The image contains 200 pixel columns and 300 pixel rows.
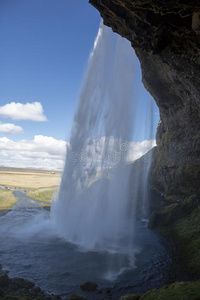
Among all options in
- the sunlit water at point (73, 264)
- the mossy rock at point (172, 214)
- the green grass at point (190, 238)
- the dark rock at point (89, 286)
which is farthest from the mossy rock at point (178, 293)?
the mossy rock at point (172, 214)

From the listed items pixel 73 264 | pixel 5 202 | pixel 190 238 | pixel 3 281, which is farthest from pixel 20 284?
pixel 5 202

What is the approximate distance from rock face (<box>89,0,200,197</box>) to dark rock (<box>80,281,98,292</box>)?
21.5 m

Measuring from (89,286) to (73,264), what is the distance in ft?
15.4

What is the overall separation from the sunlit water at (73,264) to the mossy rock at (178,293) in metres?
4.25

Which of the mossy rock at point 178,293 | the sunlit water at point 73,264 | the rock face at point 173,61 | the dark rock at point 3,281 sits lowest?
the sunlit water at point 73,264

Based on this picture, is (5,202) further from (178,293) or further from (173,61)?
(173,61)

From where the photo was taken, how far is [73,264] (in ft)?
68.3

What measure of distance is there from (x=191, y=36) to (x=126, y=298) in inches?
813

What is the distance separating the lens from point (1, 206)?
50938mm

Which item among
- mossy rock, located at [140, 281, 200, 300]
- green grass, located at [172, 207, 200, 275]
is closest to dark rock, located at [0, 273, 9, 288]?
mossy rock, located at [140, 281, 200, 300]

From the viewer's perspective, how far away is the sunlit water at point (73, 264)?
1708cm

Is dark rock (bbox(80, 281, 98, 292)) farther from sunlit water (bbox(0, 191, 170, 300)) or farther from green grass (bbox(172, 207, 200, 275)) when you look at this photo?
green grass (bbox(172, 207, 200, 275))

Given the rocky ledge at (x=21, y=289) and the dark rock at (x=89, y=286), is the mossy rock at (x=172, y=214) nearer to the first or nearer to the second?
the dark rock at (x=89, y=286)

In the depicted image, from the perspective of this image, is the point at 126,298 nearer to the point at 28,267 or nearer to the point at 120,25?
the point at 28,267
